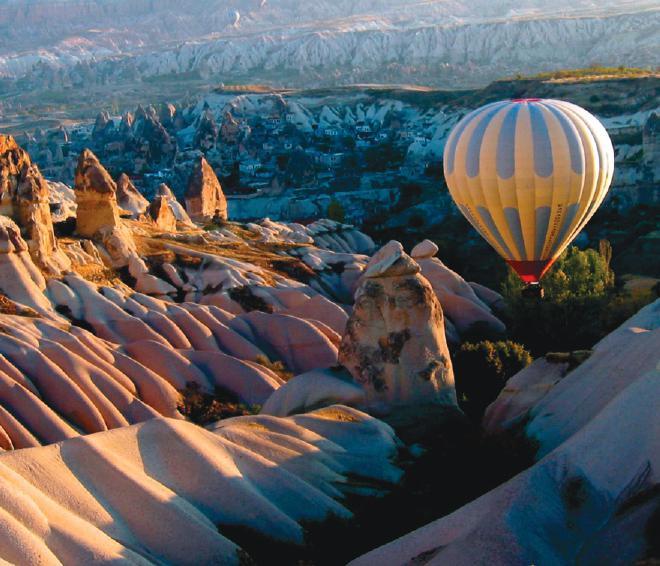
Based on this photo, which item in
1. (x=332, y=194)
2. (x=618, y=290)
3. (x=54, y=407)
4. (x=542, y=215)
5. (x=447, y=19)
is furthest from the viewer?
(x=447, y=19)

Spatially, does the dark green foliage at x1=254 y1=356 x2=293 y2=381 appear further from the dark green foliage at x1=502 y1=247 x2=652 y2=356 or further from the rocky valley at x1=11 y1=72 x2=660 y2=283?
the rocky valley at x1=11 y1=72 x2=660 y2=283

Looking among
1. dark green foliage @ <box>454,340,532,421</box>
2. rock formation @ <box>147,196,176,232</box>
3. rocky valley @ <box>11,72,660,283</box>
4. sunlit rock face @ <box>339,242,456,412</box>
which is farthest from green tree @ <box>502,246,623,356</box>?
rock formation @ <box>147,196,176,232</box>

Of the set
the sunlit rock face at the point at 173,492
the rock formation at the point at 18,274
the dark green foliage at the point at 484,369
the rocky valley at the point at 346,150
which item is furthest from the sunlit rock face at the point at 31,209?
the sunlit rock face at the point at 173,492

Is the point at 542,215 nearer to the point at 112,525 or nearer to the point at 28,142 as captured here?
the point at 112,525

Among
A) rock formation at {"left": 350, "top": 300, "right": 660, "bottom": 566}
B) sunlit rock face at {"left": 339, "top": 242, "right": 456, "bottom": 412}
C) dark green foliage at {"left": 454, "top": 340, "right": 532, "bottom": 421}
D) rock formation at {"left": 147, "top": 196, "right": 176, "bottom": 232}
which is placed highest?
rock formation at {"left": 350, "top": 300, "right": 660, "bottom": 566}

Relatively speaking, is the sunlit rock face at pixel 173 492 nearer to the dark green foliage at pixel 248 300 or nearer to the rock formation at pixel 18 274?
the rock formation at pixel 18 274

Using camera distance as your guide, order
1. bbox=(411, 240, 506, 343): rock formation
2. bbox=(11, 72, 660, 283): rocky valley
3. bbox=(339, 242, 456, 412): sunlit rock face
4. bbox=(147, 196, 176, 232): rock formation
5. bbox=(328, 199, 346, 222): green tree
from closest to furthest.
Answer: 1. bbox=(339, 242, 456, 412): sunlit rock face
2. bbox=(411, 240, 506, 343): rock formation
3. bbox=(147, 196, 176, 232): rock formation
4. bbox=(11, 72, 660, 283): rocky valley
5. bbox=(328, 199, 346, 222): green tree

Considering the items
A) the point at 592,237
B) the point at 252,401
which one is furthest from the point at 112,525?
the point at 592,237
